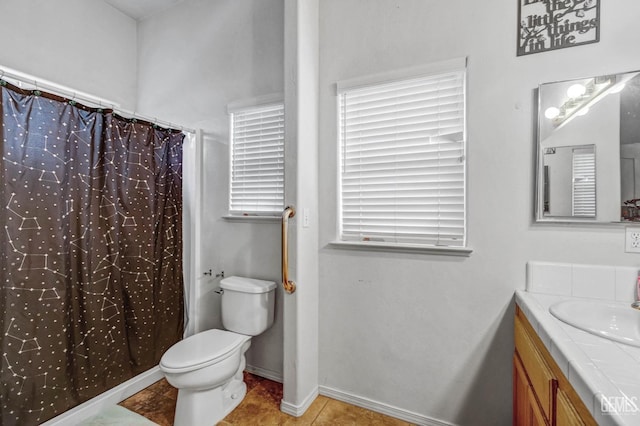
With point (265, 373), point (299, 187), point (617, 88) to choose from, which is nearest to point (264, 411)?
point (265, 373)

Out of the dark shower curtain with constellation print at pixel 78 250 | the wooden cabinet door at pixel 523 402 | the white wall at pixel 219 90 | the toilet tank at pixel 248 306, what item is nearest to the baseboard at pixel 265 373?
the white wall at pixel 219 90

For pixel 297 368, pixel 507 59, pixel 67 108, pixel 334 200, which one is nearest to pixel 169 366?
pixel 297 368

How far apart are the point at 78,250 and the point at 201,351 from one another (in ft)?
2.91

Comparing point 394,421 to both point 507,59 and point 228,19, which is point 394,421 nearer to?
point 507,59

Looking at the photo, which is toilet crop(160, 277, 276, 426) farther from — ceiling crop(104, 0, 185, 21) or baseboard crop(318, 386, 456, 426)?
ceiling crop(104, 0, 185, 21)

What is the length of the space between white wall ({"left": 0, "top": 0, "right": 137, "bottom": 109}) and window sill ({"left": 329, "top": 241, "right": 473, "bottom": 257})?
2434mm

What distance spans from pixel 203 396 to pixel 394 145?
1.78m

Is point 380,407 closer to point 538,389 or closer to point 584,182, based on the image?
point 538,389

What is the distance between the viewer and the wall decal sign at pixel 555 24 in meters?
1.31

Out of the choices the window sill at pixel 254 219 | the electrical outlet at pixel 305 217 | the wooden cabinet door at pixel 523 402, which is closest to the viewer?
the wooden cabinet door at pixel 523 402

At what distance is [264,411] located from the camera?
178 cm

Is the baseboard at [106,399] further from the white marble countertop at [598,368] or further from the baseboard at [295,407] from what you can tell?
the white marble countertop at [598,368]

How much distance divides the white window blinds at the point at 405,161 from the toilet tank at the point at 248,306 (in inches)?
25.5

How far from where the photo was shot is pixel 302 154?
1737 mm
